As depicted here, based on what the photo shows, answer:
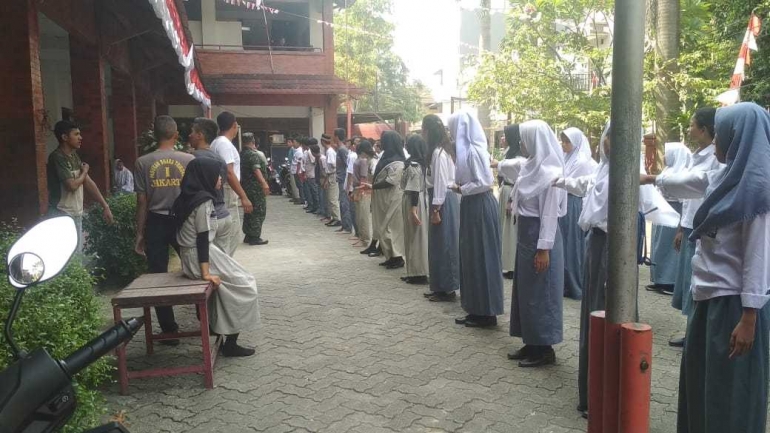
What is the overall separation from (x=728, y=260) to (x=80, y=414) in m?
2.99

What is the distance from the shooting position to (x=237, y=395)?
407cm

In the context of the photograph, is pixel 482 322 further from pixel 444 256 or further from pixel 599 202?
pixel 599 202

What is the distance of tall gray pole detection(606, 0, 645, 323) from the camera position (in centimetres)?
196

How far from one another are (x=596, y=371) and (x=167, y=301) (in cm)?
273

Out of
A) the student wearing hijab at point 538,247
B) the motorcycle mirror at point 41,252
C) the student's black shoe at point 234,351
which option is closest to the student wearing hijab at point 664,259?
the student wearing hijab at point 538,247

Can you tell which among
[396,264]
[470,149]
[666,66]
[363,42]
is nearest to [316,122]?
[666,66]

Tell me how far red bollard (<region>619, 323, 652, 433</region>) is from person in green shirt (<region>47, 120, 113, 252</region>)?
5.39 meters

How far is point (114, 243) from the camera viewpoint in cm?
685

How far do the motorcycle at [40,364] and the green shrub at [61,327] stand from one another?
1.28 m

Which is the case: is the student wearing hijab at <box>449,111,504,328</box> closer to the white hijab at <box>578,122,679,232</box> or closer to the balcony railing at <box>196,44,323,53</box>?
the white hijab at <box>578,122,679,232</box>

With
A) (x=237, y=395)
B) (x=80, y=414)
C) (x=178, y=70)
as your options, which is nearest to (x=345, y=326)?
(x=237, y=395)

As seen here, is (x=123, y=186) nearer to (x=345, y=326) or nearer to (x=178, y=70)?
(x=178, y=70)

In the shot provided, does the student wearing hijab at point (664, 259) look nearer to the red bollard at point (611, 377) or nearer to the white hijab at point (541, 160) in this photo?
the white hijab at point (541, 160)

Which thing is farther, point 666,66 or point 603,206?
point 666,66
